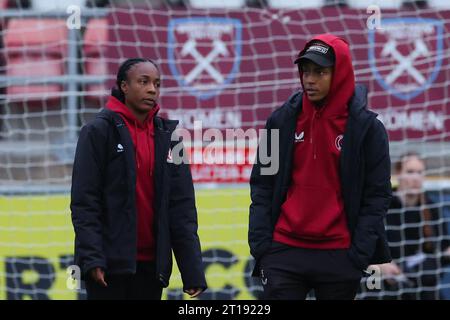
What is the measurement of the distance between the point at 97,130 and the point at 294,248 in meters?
0.97

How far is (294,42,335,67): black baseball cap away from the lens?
13.9 feet

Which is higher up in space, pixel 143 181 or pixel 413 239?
pixel 143 181

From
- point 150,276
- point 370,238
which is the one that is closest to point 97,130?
point 150,276

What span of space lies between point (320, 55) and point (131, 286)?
1259 millimetres

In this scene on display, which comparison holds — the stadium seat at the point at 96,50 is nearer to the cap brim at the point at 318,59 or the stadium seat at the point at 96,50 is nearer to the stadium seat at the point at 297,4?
the stadium seat at the point at 297,4

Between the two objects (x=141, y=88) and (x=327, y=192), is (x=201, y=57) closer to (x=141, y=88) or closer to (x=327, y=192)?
(x=141, y=88)

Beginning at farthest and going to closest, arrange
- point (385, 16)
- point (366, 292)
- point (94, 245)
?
point (385, 16) < point (366, 292) < point (94, 245)

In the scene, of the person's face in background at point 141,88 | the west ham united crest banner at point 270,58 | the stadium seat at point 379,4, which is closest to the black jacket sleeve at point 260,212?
the person's face in background at point 141,88

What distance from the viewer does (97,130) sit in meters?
4.34

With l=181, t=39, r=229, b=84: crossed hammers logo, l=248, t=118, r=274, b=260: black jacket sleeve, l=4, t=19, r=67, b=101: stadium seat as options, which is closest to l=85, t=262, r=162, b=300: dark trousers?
l=248, t=118, r=274, b=260: black jacket sleeve

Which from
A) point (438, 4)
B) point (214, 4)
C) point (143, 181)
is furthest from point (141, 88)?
point (438, 4)

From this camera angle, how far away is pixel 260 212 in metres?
4.40

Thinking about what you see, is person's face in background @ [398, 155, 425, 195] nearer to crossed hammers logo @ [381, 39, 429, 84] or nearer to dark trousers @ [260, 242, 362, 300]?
crossed hammers logo @ [381, 39, 429, 84]
